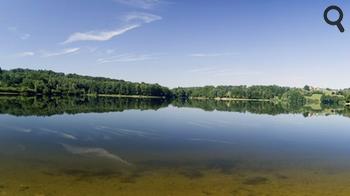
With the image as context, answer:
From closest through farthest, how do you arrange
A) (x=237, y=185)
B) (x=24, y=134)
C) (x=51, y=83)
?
(x=237, y=185) < (x=24, y=134) < (x=51, y=83)

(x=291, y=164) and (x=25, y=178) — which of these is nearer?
(x=25, y=178)

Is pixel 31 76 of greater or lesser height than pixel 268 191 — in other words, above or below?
above

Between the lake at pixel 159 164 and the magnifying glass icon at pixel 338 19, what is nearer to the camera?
the magnifying glass icon at pixel 338 19

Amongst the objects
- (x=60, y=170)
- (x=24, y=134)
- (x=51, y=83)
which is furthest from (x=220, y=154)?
(x=51, y=83)

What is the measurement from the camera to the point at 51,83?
573ft

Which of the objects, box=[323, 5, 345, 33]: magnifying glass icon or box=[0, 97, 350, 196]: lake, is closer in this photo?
box=[323, 5, 345, 33]: magnifying glass icon

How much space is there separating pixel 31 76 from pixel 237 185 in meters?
173

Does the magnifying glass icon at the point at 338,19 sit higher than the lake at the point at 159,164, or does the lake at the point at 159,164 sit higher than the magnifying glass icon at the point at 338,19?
the magnifying glass icon at the point at 338,19

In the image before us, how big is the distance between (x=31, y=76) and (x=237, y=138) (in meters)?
154

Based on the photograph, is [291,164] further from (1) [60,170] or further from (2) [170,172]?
(1) [60,170]

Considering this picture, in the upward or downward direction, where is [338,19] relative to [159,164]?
upward

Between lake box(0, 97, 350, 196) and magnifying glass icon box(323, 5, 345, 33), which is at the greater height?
magnifying glass icon box(323, 5, 345, 33)

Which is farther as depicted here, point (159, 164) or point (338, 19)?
point (159, 164)

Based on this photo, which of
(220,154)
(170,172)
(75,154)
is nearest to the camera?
(170,172)
